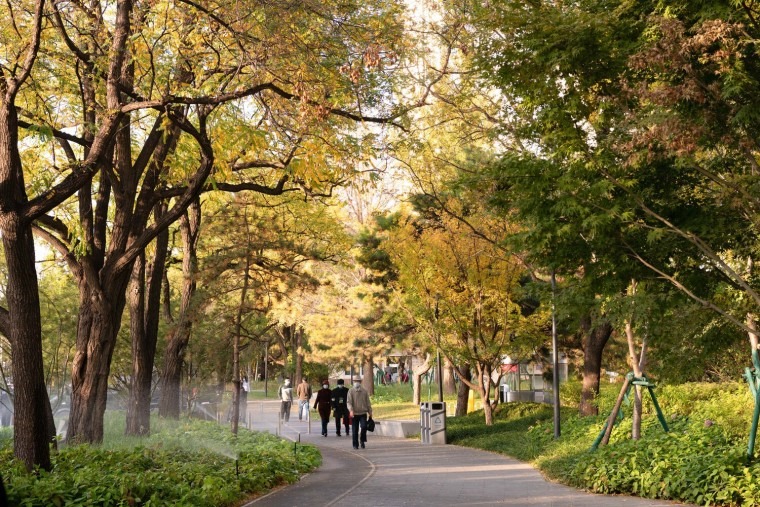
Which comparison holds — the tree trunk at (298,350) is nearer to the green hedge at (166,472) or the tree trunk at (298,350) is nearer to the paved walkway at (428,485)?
the paved walkway at (428,485)

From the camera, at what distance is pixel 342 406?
1102 inches

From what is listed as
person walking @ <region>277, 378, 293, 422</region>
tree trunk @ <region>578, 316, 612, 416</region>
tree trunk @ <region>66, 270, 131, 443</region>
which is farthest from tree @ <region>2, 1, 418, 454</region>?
person walking @ <region>277, 378, 293, 422</region>

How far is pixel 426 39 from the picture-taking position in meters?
18.0

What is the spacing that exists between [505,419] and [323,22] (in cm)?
1695

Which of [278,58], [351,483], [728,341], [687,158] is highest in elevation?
[278,58]

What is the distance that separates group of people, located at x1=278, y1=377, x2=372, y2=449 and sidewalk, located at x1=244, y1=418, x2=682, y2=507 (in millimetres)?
1653

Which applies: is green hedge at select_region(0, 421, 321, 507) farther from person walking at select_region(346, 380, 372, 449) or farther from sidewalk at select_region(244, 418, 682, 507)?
person walking at select_region(346, 380, 372, 449)

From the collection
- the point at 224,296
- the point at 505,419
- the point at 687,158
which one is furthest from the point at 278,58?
the point at 505,419

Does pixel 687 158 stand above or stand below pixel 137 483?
above


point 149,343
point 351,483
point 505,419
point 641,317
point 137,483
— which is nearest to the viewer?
point 137,483

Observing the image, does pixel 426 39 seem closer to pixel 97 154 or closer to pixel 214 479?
pixel 97 154

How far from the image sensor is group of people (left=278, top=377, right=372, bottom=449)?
2325 cm

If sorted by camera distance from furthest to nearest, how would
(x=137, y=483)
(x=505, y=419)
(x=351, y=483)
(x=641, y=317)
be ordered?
(x=505, y=419) → (x=351, y=483) → (x=641, y=317) → (x=137, y=483)

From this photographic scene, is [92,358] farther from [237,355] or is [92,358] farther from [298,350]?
[298,350]
